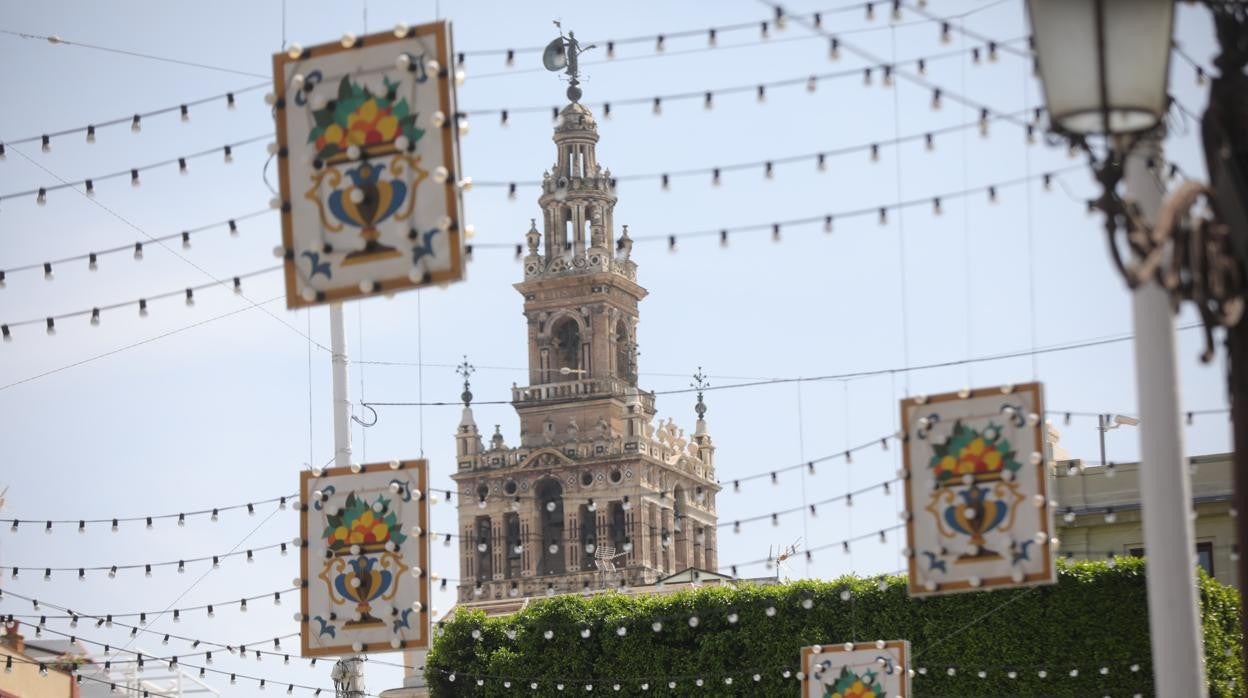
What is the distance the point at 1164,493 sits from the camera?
891 cm

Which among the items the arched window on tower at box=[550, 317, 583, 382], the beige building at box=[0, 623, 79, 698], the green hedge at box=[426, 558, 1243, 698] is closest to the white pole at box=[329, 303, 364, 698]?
the beige building at box=[0, 623, 79, 698]

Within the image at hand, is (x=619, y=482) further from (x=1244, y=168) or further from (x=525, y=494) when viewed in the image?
(x=1244, y=168)

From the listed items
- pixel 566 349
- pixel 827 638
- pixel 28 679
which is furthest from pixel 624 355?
pixel 28 679

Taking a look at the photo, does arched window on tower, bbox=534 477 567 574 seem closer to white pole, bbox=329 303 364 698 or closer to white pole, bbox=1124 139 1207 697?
white pole, bbox=329 303 364 698

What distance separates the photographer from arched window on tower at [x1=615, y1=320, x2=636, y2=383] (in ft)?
318

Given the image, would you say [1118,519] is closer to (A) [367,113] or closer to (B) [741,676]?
(B) [741,676]

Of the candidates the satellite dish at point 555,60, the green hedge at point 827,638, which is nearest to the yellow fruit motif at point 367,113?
the green hedge at point 827,638

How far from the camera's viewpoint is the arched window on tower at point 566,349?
95938 millimetres

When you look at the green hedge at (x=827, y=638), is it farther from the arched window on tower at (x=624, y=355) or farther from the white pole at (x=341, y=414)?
the arched window on tower at (x=624, y=355)

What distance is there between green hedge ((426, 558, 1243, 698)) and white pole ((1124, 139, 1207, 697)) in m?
34.7

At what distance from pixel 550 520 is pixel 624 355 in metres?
7.62

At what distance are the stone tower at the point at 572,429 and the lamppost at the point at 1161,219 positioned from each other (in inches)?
3287

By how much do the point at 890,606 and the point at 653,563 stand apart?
45178 millimetres

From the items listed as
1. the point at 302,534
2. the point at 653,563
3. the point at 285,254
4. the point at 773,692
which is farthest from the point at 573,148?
the point at 285,254
